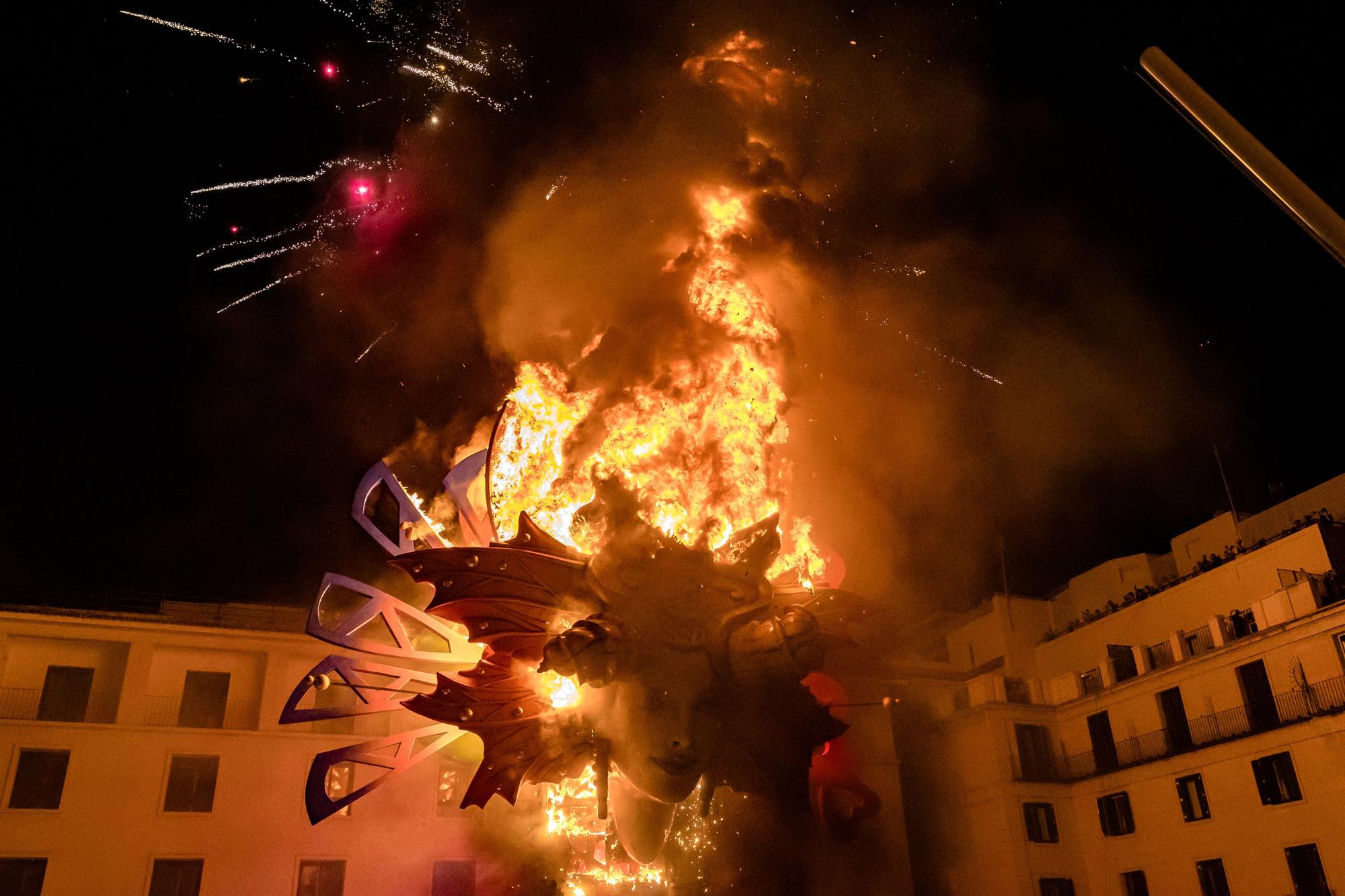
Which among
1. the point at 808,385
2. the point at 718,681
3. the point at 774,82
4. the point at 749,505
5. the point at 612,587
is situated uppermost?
the point at 774,82

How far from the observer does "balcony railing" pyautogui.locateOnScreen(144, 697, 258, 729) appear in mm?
25500

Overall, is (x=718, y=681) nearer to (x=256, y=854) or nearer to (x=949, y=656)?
(x=256, y=854)

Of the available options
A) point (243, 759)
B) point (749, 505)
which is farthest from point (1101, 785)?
point (243, 759)

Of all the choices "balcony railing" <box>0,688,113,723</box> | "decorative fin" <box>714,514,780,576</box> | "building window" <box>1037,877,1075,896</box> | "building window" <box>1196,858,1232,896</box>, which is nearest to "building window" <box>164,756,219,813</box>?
"balcony railing" <box>0,688,113,723</box>

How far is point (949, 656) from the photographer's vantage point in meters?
37.4

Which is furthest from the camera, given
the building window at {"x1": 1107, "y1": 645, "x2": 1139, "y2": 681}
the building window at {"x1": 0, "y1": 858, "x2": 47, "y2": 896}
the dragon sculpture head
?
the building window at {"x1": 1107, "y1": 645, "x2": 1139, "y2": 681}

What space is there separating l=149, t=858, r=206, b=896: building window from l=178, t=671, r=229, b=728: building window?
3.35 m

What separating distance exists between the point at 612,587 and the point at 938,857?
22.7 metres

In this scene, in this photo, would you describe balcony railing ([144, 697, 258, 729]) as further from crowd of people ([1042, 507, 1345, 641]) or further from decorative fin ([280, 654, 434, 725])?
crowd of people ([1042, 507, 1345, 641])

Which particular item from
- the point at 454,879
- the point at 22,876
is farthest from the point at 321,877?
the point at 22,876

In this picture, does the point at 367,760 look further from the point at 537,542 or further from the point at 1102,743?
the point at 1102,743

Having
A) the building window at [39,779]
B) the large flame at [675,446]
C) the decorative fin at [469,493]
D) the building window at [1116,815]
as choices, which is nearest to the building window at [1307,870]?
the building window at [1116,815]

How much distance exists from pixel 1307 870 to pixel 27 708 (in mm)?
30532

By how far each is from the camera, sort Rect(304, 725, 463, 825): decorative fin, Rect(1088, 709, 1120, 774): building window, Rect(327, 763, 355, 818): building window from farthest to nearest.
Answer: Rect(1088, 709, 1120, 774): building window
Rect(327, 763, 355, 818): building window
Rect(304, 725, 463, 825): decorative fin
